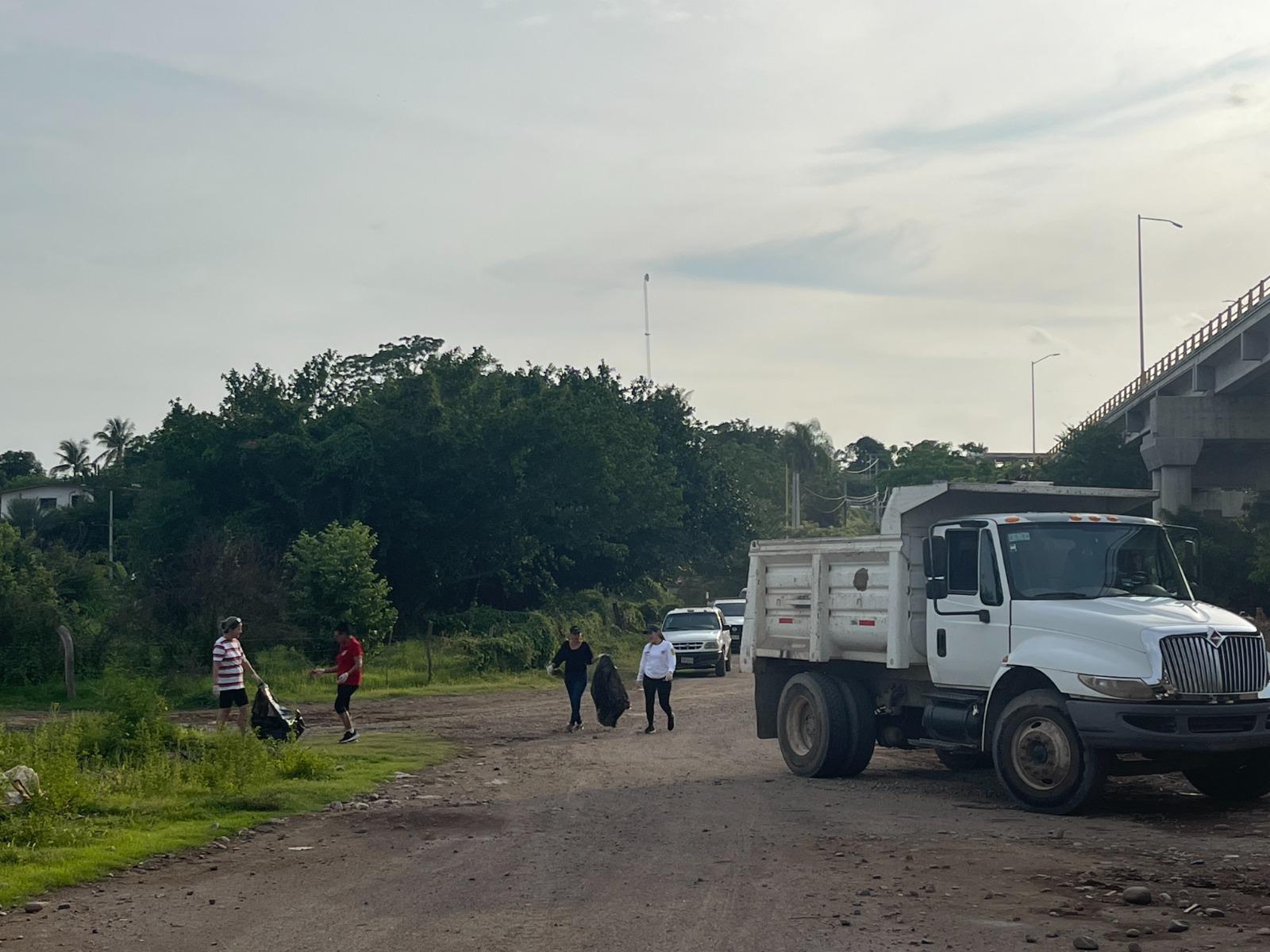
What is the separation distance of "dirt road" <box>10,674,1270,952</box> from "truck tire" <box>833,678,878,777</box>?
262 millimetres

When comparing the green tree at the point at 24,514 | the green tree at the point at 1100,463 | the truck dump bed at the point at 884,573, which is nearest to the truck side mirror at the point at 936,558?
the truck dump bed at the point at 884,573

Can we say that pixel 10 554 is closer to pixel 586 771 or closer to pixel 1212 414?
pixel 586 771

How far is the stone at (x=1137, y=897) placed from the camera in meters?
8.32

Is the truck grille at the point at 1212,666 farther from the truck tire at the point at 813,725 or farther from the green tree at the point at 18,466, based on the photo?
the green tree at the point at 18,466

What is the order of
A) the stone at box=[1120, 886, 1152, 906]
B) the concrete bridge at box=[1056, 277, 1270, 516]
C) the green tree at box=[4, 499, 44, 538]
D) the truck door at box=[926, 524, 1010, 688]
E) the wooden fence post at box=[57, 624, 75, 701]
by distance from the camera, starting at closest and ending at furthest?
1. the stone at box=[1120, 886, 1152, 906]
2. the truck door at box=[926, 524, 1010, 688]
3. the wooden fence post at box=[57, 624, 75, 701]
4. the concrete bridge at box=[1056, 277, 1270, 516]
5. the green tree at box=[4, 499, 44, 538]

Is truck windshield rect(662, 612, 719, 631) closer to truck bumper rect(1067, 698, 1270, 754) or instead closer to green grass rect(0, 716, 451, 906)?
green grass rect(0, 716, 451, 906)

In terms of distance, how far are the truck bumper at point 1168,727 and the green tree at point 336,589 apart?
73.6 ft

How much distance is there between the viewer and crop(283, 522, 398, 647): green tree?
31.8 meters

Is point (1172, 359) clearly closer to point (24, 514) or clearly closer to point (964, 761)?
point (964, 761)

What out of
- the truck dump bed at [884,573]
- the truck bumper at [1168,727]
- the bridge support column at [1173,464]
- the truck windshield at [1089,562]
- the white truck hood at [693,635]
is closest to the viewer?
the truck bumper at [1168,727]

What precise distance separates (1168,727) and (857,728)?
4.04 m

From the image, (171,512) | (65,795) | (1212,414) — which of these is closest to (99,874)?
(65,795)

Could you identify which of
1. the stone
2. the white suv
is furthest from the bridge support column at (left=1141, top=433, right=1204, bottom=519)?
the stone

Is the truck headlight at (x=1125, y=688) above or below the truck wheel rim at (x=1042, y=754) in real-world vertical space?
above
